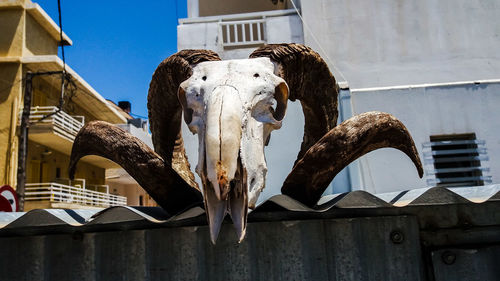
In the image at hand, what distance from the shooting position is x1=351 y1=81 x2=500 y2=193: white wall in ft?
24.7

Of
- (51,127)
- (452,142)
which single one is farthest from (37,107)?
(452,142)

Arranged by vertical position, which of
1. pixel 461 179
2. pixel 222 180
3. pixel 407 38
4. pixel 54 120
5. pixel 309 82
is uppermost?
pixel 54 120

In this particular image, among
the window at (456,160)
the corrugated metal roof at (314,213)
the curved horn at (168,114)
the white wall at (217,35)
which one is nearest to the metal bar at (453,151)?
the window at (456,160)

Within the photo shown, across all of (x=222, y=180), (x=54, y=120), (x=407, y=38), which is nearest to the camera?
(x=222, y=180)

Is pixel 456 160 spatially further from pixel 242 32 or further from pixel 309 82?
pixel 309 82

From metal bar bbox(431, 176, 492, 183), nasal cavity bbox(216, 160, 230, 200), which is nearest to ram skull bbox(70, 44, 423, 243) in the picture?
nasal cavity bbox(216, 160, 230, 200)

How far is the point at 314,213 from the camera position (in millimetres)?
2820

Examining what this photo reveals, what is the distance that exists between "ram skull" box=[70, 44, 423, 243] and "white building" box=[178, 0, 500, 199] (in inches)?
137

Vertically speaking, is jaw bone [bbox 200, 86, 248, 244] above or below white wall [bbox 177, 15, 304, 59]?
below

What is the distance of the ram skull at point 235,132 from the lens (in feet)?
7.44

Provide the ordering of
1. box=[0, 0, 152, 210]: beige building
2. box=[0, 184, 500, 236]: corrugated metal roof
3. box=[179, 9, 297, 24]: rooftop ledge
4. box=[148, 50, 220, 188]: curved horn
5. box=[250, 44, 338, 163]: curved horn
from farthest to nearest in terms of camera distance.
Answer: box=[0, 0, 152, 210]: beige building → box=[179, 9, 297, 24]: rooftop ledge → box=[148, 50, 220, 188]: curved horn → box=[250, 44, 338, 163]: curved horn → box=[0, 184, 500, 236]: corrugated metal roof

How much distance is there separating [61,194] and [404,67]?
44.9ft

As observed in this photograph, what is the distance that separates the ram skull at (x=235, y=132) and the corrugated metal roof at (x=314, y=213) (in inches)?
11.0

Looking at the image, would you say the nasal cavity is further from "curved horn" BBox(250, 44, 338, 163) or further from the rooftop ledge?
the rooftop ledge
